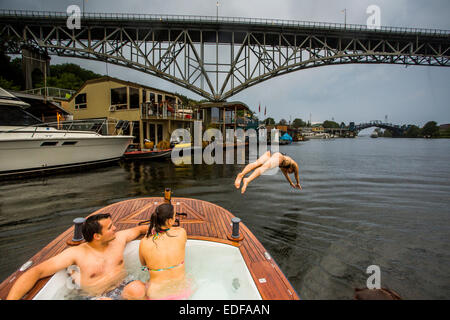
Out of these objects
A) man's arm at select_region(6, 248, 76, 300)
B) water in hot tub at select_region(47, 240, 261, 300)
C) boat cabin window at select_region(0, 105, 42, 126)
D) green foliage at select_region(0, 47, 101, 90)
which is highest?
green foliage at select_region(0, 47, 101, 90)

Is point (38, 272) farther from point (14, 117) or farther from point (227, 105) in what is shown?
point (227, 105)

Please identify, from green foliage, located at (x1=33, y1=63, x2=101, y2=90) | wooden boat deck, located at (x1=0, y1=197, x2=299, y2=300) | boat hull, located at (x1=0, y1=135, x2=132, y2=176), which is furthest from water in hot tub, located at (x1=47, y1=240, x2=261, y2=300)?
green foliage, located at (x1=33, y1=63, x2=101, y2=90)

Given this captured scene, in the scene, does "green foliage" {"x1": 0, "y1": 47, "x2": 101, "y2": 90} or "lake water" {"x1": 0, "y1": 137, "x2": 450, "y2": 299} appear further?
"green foliage" {"x1": 0, "y1": 47, "x2": 101, "y2": 90}

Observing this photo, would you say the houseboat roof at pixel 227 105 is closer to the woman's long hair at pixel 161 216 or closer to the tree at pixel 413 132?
the woman's long hair at pixel 161 216

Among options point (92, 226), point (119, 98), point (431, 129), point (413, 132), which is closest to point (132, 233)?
point (92, 226)

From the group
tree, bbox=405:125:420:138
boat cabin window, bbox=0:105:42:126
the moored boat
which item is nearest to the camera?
boat cabin window, bbox=0:105:42:126

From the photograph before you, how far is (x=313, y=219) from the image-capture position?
5.94 m

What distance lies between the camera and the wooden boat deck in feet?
7.16

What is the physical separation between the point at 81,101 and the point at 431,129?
135m

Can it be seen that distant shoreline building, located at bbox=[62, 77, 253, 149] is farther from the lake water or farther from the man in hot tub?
the man in hot tub

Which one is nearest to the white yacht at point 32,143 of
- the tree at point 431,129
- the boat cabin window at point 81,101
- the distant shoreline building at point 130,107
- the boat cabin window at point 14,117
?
the boat cabin window at point 14,117

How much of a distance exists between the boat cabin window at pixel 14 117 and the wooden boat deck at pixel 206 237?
9.34 meters

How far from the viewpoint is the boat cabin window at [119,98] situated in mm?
17766
